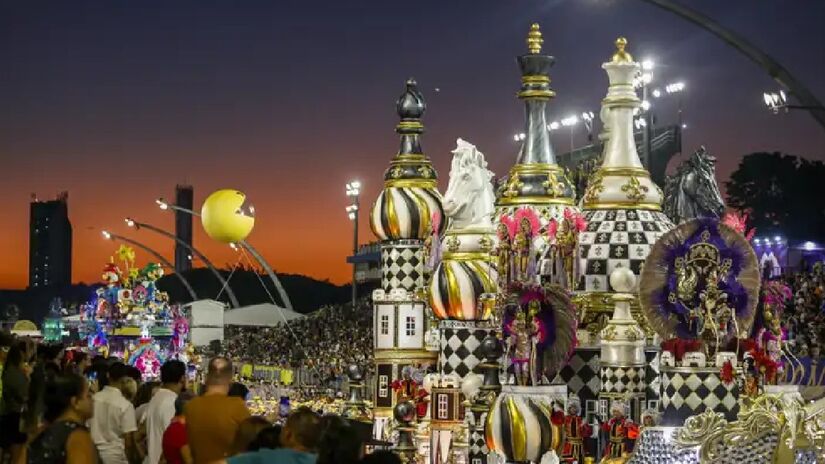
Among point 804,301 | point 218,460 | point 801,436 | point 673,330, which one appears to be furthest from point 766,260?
point 804,301

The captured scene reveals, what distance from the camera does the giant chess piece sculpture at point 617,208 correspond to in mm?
25312

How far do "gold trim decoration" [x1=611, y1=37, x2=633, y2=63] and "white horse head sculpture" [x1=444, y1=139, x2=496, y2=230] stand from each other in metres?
2.59

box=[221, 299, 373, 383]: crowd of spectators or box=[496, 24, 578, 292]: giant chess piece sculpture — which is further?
box=[221, 299, 373, 383]: crowd of spectators

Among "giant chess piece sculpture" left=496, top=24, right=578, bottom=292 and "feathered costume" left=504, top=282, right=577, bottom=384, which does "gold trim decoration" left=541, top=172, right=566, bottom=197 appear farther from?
"feathered costume" left=504, top=282, right=577, bottom=384

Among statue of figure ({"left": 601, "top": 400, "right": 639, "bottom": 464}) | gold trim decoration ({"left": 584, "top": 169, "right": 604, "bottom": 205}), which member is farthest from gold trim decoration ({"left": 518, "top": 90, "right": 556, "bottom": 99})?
statue of figure ({"left": 601, "top": 400, "right": 639, "bottom": 464})

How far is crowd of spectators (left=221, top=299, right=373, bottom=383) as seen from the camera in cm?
5084

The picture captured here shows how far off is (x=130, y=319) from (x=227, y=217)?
14.4 metres

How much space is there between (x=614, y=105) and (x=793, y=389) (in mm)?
7337

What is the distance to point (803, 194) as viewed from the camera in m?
70.3

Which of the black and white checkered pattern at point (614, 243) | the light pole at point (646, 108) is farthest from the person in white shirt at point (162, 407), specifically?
the light pole at point (646, 108)

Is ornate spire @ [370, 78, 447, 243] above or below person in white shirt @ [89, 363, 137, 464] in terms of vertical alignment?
above

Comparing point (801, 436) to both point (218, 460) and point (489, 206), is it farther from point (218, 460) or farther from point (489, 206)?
point (489, 206)

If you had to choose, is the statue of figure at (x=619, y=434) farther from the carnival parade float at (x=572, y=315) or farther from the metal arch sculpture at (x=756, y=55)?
the metal arch sculpture at (x=756, y=55)

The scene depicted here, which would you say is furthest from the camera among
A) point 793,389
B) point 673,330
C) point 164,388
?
point 673,330
